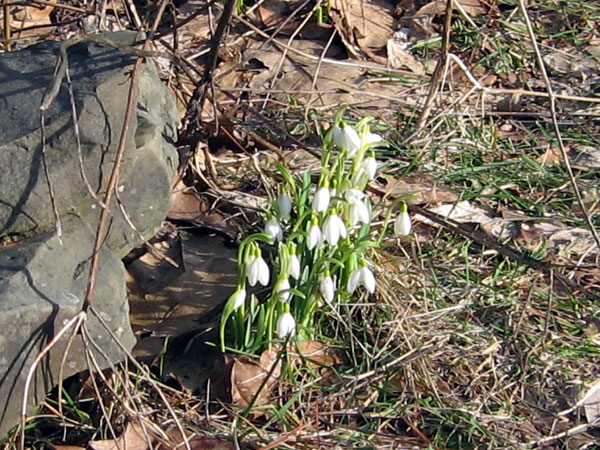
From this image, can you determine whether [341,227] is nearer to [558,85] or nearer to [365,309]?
[365,309]

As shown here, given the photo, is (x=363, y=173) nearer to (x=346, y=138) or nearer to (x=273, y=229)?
(x=346, y=138)

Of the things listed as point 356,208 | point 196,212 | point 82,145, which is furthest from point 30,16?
point 356,208

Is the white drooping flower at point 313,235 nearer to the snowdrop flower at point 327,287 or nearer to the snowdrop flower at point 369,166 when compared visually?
the snowdrop flower at point 327,287

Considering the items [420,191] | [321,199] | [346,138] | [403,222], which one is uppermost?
[346,138]

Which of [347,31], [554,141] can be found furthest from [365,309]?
[347,31]

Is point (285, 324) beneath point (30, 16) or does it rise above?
beneath

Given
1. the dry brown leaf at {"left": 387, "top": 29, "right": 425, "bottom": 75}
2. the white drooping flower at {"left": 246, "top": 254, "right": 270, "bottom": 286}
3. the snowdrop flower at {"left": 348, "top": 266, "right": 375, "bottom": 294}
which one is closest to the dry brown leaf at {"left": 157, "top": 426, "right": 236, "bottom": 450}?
the white drooping flower at {"left": 246, "top": 254, "right": 270, "bottom": 286}
